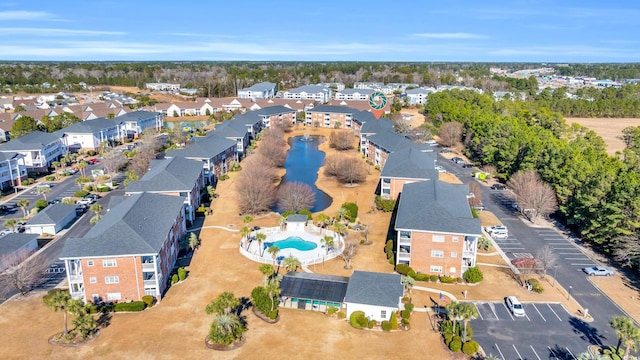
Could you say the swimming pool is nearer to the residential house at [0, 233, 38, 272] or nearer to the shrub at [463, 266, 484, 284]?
the shrub at [463, 266, 484, 284]

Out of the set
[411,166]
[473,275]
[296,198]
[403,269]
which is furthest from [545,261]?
[296,198]

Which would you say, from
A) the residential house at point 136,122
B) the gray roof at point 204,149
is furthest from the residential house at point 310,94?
the gray roof at point 204,149

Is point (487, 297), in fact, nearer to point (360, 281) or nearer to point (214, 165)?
point (360, 281)

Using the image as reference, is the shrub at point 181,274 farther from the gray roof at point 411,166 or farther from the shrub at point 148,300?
the gray roof at point 411,166

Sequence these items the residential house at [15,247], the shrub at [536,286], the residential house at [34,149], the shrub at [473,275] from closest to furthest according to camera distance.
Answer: the shrub at [536,286]
the shrub at [473,275]
the residential house at [15,247]
the residential house at [34,149]

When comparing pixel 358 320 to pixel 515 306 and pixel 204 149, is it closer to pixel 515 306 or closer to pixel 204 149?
pixel 515 306

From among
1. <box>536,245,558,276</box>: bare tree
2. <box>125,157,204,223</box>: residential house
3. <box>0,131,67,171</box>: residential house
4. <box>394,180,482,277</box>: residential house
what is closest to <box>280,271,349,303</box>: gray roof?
<box>394,180,482,277</box>: residential house

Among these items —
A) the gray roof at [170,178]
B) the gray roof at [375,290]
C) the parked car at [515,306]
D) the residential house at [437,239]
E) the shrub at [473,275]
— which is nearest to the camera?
the gray roof at [375,290]
